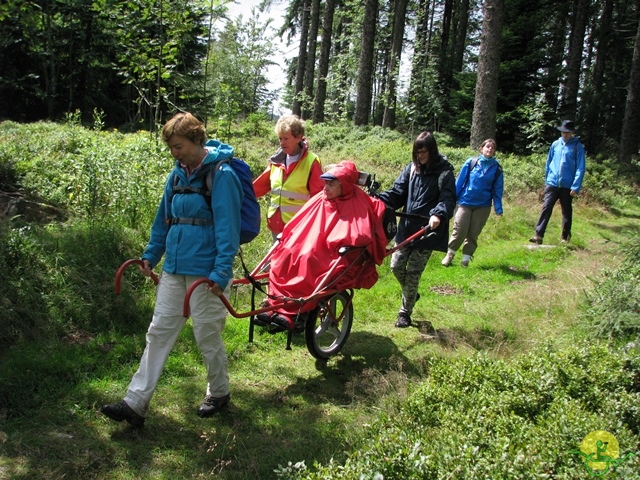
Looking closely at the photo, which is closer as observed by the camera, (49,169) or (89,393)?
(89,393)

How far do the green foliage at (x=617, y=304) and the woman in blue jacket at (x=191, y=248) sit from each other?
3199 millimetres

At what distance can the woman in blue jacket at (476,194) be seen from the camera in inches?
344

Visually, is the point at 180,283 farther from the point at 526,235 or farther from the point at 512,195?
the point at 512,195

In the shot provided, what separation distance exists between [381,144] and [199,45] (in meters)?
10.9

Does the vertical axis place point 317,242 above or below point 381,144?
below

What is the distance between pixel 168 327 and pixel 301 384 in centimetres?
151

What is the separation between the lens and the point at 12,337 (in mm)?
4844

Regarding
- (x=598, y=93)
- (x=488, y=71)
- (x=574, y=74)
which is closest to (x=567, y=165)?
(x=488, y=71)

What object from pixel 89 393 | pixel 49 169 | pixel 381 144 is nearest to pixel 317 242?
pixel 89 393

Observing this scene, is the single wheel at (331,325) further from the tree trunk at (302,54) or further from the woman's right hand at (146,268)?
the tree trunk at (302,54)

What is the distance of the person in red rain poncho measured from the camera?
4.75 metres

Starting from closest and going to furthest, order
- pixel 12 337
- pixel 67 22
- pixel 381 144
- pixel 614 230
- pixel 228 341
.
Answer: pixel 12 337 → pixel 228 341 → pixel 614 230 → pixel 381 144 → pixel 67 22

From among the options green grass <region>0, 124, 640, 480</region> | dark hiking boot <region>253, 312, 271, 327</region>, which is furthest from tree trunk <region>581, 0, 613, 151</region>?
dark hiking boot <region>253, 312, 271, 327</region>

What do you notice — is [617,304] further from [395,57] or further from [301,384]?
[395,57]
